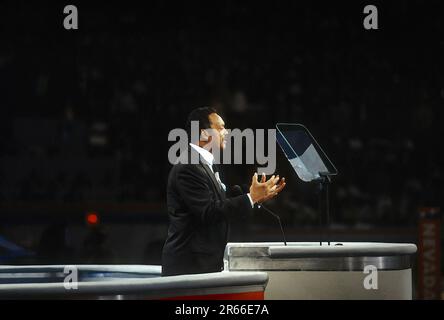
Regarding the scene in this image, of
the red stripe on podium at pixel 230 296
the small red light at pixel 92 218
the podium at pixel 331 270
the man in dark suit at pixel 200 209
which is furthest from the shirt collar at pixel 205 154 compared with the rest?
the small red light at pixel 92 218

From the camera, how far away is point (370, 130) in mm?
12289

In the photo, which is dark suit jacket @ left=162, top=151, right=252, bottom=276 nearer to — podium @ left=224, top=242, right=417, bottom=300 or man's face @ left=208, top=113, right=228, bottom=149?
man's face @ left=208, top=113, right=228, bottom=149

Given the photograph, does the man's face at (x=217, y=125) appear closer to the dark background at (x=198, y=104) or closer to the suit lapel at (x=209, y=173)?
the suit lapel at (x=209, y=173)

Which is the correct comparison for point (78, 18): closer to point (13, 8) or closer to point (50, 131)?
point (13, 8)

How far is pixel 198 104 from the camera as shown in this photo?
12.1 m

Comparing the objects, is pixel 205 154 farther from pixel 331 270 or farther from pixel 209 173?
pixel 331 270

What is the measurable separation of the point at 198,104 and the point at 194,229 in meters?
8.80

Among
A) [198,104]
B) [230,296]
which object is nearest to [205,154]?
[230,296]

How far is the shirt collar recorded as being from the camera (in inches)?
135

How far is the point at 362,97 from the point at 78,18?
438cm

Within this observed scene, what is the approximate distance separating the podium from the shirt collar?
40cm

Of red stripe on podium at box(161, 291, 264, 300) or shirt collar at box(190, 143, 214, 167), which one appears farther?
shirt collar at box(190, 143, 214, 167)

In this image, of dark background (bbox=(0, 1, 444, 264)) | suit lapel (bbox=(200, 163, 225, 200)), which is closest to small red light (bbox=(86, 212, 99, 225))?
dark background (bbox=(0, 1, 444, 264))

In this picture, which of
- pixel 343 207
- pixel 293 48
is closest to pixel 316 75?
pixel 293 48
